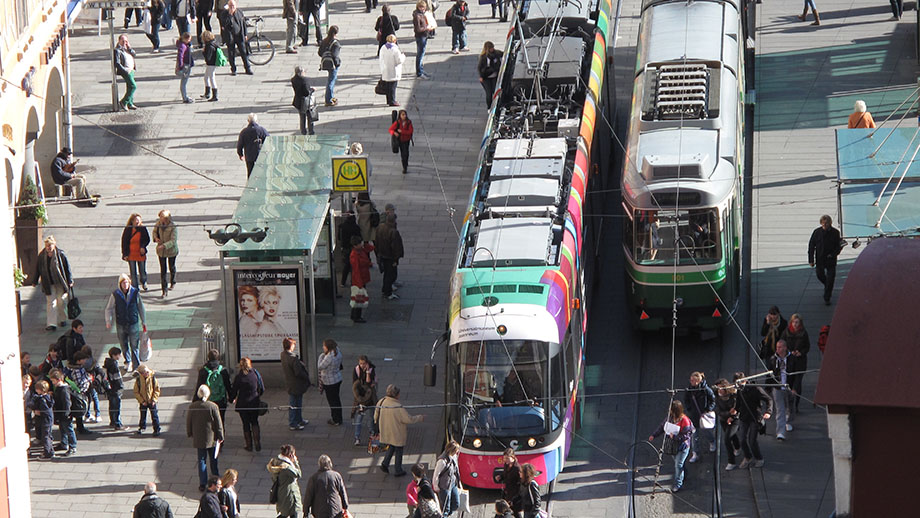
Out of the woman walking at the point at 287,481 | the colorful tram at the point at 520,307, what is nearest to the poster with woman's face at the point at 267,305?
the colorful tram at the point at 520,307

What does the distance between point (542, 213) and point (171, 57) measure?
685 inches

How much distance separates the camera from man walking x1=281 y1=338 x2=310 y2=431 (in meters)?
23.6

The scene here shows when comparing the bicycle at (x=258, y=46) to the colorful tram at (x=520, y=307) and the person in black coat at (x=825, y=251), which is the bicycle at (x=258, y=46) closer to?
the colorful tram at (x=520, y=307)

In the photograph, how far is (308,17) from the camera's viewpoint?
1516 inches

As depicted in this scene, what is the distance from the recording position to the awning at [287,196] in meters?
24.8

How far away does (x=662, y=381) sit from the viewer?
25.4 meters

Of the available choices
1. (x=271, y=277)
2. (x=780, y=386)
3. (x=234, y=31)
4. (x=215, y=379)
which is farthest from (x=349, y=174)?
(x=234, y=31)

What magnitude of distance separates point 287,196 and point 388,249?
82.4 inches

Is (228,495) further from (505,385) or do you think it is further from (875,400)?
(875,400)

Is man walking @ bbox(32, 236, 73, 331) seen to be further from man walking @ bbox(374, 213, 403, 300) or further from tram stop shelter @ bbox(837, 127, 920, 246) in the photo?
tram stop shelter @ bbox(837, 127, 920, 246)

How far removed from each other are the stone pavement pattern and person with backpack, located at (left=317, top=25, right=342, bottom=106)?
369 millimetres

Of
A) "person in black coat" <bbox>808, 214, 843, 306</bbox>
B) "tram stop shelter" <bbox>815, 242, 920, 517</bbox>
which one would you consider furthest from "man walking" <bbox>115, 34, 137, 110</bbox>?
"tram stop shelter" <bbox>815, 242, 920, 517</bbox>

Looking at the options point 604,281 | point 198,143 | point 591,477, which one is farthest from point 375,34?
point 591,477

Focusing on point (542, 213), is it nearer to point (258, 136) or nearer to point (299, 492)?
point (299, 492)
